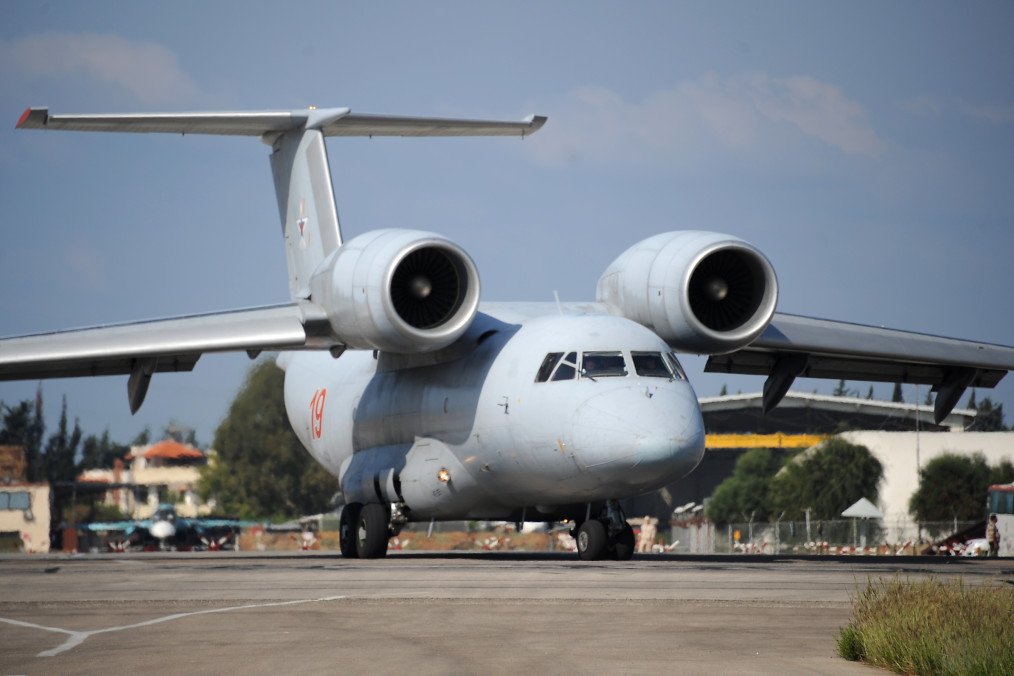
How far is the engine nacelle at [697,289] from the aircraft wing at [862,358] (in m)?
1.06

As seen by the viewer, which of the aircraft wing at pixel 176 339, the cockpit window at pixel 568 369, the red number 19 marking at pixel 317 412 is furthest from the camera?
the red number 19 marking at pixel 317 412

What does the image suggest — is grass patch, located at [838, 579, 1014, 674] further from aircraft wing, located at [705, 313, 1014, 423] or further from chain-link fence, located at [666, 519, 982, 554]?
chain-link fence, located at [666, 519, 982, 554]

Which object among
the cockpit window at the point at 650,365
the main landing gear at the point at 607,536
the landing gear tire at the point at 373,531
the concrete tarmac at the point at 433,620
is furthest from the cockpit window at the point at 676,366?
the landing gear tire at the point at 373,531

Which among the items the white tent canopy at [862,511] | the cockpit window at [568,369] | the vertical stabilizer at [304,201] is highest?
the vertical stabilizer at [304,201]

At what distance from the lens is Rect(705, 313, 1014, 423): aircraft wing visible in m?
22.0

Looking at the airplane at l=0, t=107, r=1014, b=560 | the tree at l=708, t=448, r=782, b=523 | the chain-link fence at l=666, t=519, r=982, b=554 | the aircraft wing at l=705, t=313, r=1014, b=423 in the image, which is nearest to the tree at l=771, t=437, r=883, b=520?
the tree at l=708, t=448, r=782, b=523

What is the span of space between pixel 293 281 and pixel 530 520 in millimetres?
7083

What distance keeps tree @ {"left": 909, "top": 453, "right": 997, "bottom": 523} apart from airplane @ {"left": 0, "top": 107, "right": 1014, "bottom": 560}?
16640mm

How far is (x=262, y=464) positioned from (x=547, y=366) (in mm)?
36205

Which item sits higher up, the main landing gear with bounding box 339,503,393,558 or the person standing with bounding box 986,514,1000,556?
the main landing gear with bounding box 339,503,393,558

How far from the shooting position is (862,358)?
2277 cm

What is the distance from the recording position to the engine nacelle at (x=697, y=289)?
1961 centimetres

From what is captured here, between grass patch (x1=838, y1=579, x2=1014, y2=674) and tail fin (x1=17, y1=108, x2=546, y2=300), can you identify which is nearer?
grass patch (x1=838, y1=579, x2=1014, y2=674)

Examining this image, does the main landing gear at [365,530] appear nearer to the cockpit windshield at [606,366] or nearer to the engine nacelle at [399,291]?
the engine nacelle at [399,291]
